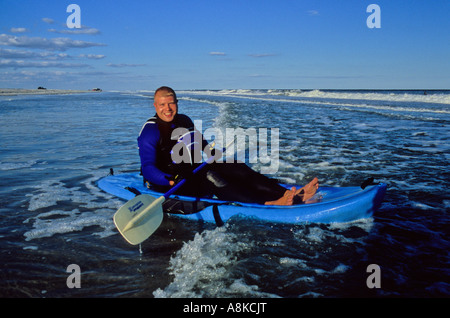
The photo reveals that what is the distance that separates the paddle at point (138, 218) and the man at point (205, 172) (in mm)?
428

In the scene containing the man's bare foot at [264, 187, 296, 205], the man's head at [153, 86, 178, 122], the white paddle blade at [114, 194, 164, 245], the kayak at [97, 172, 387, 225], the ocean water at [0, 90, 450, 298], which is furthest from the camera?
the man's head at [153, 86, 178, 122]

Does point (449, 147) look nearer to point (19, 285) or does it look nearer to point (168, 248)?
point (168, 248)

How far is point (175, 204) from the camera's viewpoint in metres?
4.42

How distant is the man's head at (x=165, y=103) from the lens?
448cm

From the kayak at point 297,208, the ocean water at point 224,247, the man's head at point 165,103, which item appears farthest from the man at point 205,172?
the ocean water at point 224,247

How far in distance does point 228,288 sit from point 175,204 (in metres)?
Answer: 1.82

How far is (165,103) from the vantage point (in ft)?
14.7

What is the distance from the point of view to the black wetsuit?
430 centimetres

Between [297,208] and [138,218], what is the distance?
6.48ft

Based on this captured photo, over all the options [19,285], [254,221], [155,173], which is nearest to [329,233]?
[254,221]

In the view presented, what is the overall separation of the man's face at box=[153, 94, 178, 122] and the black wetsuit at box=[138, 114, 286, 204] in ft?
0.27

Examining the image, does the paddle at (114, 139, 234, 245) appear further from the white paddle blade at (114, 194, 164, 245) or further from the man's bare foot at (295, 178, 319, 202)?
the man's bare foot at (295, 178, 319, 202)

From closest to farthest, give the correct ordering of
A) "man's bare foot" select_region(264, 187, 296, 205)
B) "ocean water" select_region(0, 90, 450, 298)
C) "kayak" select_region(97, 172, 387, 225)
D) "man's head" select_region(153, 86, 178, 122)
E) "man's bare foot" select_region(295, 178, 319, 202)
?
"ocean water" select_region(0, 90, 450, 298) → "kayak" select_region(97, 172, 387, 225) → "man's bare foot" select_region(264, 187, 296, 205) → "man's bare foot" select_region(295, 178, 319, 202) → "man's head" select_region(153, 86, 178, 122)

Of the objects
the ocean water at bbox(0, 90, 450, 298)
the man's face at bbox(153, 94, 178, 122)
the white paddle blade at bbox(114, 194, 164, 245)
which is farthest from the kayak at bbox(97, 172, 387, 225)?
the man's face at bbox(153, 94, 178, 122)
